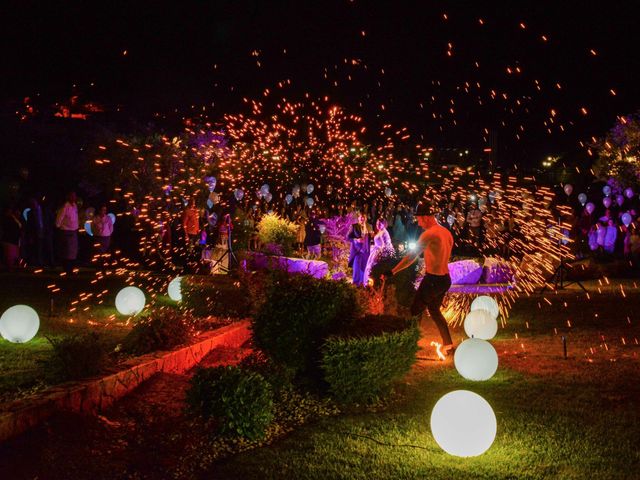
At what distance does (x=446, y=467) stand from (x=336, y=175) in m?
13.4

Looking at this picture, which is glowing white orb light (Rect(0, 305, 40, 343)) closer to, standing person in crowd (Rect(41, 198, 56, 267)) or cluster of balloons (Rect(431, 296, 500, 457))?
cluster of balloons (Rect(431, 296, 500, 457))

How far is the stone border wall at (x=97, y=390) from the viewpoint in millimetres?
5215

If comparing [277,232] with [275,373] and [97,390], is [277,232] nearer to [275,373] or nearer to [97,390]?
[275,373]

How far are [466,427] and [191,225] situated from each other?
45.4 feet

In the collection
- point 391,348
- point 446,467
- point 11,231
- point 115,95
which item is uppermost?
point 115,95

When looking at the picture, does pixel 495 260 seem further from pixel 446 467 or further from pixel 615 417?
pixel 446 467

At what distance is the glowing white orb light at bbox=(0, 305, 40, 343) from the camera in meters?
9.12

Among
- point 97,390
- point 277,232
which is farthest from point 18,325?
point 277,232

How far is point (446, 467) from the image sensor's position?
509 cm

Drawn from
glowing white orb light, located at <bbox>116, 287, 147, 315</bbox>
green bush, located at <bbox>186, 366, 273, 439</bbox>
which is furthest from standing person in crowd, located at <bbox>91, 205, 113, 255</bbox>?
green bush, located at <bbox>186, 366, 273, 439</bbox>

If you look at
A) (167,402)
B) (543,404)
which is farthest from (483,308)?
(167,402)

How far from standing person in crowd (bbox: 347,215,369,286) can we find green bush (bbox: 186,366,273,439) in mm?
9131

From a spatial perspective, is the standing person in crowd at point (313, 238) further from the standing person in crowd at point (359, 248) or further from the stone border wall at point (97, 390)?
the stone border wall at point (97, 390)

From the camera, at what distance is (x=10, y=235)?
17.3 meters
